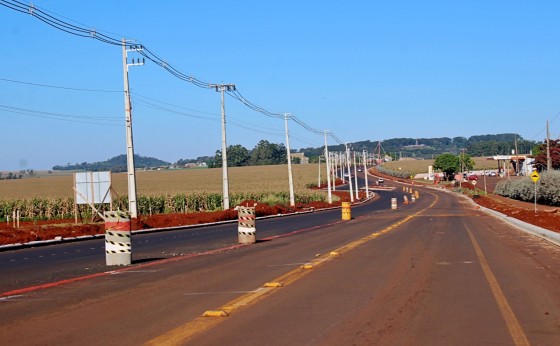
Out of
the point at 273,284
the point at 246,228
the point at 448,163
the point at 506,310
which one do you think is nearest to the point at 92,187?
the point at 246,228

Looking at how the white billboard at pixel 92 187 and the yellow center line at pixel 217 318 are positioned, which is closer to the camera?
the yellow center line at pixel 217 318

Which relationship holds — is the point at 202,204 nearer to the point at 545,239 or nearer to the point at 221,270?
the point at 545,239

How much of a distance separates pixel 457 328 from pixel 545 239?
19008 millimetres

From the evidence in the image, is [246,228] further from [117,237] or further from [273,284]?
[273,284]

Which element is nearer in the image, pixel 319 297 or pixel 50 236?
pixel 319 297

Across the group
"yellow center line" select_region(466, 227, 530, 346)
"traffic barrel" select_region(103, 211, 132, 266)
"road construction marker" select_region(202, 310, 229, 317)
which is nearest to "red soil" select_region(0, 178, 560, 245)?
"traffic barrel" select_region(103, 211, 132, 266)

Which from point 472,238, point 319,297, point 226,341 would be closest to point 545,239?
point 472,238

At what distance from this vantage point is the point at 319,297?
12.2m

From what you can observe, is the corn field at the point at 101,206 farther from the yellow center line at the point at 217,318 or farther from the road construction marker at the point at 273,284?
the road construction marker at the point at 273,284

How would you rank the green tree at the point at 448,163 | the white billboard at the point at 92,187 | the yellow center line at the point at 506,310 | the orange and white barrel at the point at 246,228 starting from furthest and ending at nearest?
1. the green tree at the point at 448,163
2. the white billboard at the point at 92,187
3. the orange and white barrel at the point at 246,228
4. the yellow center line at the point at 506,310

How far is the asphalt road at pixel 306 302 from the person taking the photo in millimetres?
9070

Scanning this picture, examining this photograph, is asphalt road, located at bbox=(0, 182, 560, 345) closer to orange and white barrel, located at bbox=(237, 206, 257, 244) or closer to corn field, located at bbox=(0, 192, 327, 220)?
orange and white barrel, located at bbox=(237, 206, 257, 244)

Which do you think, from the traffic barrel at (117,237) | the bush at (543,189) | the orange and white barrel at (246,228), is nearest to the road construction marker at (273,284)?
the traffic barrel at (117,237)

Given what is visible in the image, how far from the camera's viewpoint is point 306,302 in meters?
11.7
